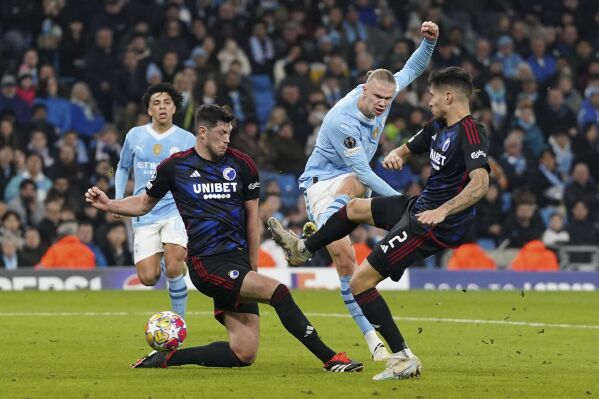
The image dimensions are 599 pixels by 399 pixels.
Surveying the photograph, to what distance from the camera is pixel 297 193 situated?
22141mm

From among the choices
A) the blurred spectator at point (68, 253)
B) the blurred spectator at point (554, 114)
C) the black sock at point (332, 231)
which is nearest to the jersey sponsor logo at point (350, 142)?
the black sock at point (332, 231)

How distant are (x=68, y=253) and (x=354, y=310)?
30.0ft

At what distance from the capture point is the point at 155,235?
43.2 ft

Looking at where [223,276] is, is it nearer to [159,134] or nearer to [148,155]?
[148,155]

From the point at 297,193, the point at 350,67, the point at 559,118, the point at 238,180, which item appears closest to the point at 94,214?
the point at 297,193

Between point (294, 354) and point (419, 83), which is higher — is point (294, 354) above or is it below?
below

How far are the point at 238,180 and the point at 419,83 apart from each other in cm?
1514

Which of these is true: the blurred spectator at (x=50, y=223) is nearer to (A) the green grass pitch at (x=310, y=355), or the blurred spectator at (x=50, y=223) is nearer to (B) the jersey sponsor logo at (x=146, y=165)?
(A) the green grass pitch at (x=310, y=355)

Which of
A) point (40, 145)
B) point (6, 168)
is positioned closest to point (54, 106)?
point (40, 145)

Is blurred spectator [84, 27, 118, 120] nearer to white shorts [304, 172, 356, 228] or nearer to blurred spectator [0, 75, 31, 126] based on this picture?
blurred spectator [0, 75, 31, 126]

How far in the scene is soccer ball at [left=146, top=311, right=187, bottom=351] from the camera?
10.4m

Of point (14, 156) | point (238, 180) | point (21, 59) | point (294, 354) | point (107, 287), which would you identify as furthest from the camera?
point (21, 59)

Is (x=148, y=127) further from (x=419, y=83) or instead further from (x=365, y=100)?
(x=419, y=83)

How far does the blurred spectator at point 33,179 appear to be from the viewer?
821 inches
